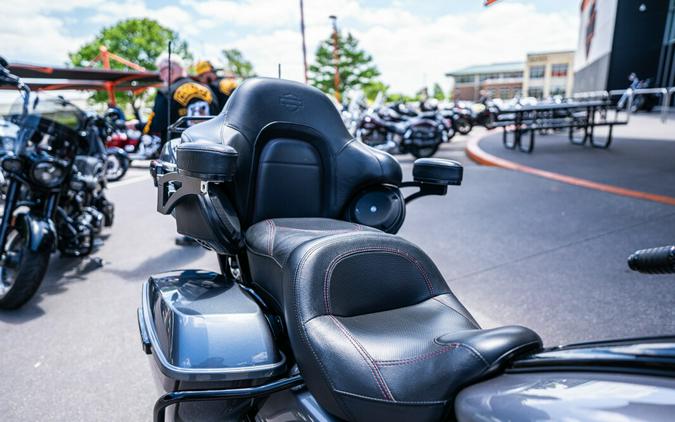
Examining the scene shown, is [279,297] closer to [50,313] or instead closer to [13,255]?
[50,313]

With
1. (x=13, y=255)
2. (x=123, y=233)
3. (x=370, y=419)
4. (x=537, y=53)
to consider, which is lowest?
(x=123, y=233)

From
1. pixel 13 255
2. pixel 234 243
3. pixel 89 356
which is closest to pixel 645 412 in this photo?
pixel 234 243

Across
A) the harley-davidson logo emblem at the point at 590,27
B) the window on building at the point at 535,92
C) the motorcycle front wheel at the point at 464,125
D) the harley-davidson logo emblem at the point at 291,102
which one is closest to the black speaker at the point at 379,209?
the harley-davidson logo emblem at the point at 291,102

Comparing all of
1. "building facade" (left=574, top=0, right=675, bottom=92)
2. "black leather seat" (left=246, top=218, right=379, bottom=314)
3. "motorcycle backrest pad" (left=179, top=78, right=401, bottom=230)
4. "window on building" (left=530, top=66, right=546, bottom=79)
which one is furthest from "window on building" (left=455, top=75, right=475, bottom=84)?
"black leather seat" (left=246, top=218, right=379, bottom=314)

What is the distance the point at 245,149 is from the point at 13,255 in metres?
2.19

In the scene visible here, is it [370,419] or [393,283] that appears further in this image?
[393,283]

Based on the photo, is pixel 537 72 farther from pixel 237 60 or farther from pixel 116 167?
pixel 116 167

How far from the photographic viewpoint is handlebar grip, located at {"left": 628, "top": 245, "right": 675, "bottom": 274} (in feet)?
2.84

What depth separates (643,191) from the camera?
16.9ft

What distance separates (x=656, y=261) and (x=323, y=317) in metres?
0.75

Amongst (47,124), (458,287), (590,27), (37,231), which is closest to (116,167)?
(47,124)

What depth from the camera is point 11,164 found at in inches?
117

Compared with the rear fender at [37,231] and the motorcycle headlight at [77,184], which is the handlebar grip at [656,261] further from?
the motorcycle headlight at [77,184]

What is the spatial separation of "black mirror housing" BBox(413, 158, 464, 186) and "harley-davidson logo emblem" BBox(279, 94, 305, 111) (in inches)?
25.6
